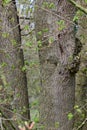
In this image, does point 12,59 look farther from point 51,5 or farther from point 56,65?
Result: point 51,5

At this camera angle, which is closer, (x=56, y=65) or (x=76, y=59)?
(x=76, y=59)

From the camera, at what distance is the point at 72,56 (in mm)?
4383

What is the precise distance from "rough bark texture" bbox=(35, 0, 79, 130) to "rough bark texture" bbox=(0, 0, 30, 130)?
31 cm

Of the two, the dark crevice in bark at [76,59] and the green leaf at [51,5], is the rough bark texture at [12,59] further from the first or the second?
the dark crevice in bark at [76,59]

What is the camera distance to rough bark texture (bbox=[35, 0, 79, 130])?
174 inches

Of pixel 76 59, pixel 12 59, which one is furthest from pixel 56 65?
pixel 12 59

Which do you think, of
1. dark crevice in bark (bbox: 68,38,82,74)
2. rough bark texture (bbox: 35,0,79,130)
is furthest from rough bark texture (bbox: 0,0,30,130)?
dark crevice in bark (bbox: 68,38,82,74)

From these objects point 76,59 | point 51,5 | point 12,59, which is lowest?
point 12,59

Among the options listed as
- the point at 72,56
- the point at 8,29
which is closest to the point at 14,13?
the point at 8,29

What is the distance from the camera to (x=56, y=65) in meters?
4.57

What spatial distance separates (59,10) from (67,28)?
25cm

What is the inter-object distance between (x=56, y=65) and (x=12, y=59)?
0.65 m

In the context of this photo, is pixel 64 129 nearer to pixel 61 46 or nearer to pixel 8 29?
pixel 61 46

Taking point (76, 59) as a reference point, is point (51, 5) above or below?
above
